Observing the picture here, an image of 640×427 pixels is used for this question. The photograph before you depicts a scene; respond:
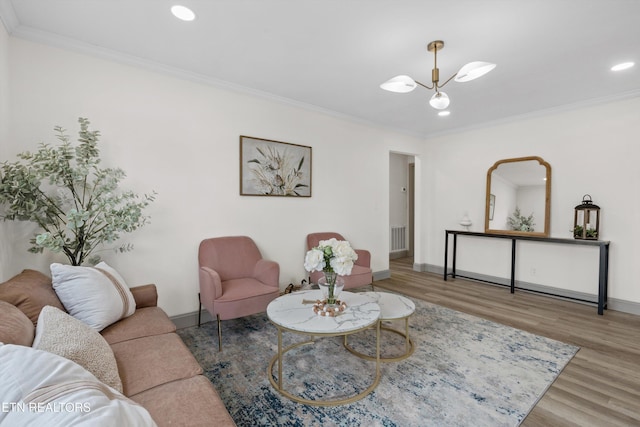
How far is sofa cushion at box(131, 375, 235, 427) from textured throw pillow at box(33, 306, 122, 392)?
6.1 inches

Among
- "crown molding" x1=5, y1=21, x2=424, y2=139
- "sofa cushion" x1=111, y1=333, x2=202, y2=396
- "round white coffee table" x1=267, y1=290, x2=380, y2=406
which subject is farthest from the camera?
"crown molding" x1=5, y1=21, x2=424, y2=139

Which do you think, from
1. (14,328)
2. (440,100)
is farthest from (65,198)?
(440,100)

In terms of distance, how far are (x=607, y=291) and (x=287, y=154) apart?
437cm

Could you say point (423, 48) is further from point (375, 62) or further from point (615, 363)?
point (615, 363)

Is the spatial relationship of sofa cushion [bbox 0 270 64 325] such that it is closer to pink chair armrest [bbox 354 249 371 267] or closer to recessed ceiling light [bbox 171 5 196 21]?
recessed ceiling light [bbox 171 5 196 21]

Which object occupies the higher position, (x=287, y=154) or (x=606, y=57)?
(x=606, y=57)

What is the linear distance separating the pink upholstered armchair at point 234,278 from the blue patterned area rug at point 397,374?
1.14 ft

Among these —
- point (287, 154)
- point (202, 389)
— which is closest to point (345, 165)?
point (287, 154)

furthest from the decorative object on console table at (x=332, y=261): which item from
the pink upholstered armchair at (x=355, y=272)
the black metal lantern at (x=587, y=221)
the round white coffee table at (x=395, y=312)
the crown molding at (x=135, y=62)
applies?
the black metal lantern at (x=587, y=221)

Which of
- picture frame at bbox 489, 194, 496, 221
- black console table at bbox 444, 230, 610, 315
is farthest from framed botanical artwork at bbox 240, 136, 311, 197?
picture frame at bbox 489, 194, 496, 221

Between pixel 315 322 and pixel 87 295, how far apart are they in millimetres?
1426

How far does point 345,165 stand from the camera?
434 cm

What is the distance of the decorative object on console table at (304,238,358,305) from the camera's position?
206 cm

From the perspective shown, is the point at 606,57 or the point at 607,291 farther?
the point at 607,291
